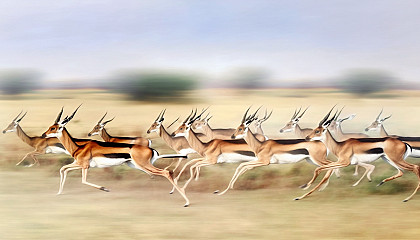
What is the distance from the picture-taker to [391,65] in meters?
3.87

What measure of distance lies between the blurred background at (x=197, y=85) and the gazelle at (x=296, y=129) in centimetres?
4

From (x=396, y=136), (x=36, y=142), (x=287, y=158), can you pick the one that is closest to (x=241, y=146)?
(x=287, y=158)

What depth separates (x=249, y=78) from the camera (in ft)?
12.5

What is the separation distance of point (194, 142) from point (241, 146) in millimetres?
318

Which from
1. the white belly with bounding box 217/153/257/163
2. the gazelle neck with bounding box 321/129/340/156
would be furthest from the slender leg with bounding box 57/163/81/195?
the gazelle neck with bounding box 321/129/340/156

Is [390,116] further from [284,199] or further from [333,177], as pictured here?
[284,199]

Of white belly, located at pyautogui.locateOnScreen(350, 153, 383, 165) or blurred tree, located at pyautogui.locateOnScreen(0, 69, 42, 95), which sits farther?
white belly, located at pyautogui.locateOnScreen(350, 153, 383, 165)

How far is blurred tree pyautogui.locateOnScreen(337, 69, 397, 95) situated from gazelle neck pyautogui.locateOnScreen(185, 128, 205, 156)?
1.00 meters

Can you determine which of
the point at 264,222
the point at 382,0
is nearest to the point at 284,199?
the point at 264,222

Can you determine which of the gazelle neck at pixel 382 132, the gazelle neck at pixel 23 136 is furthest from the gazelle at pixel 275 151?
the gazelle neck at pixel 23 136

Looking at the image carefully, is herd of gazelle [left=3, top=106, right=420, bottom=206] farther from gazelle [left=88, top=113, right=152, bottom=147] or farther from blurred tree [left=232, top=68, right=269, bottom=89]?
blurred tree [left=232, top=68, right=269, bottom=89]

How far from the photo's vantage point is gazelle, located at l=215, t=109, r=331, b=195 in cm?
390

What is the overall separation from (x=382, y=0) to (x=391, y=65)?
0.44 meters

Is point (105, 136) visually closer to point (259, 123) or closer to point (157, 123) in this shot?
point (157, 123)
